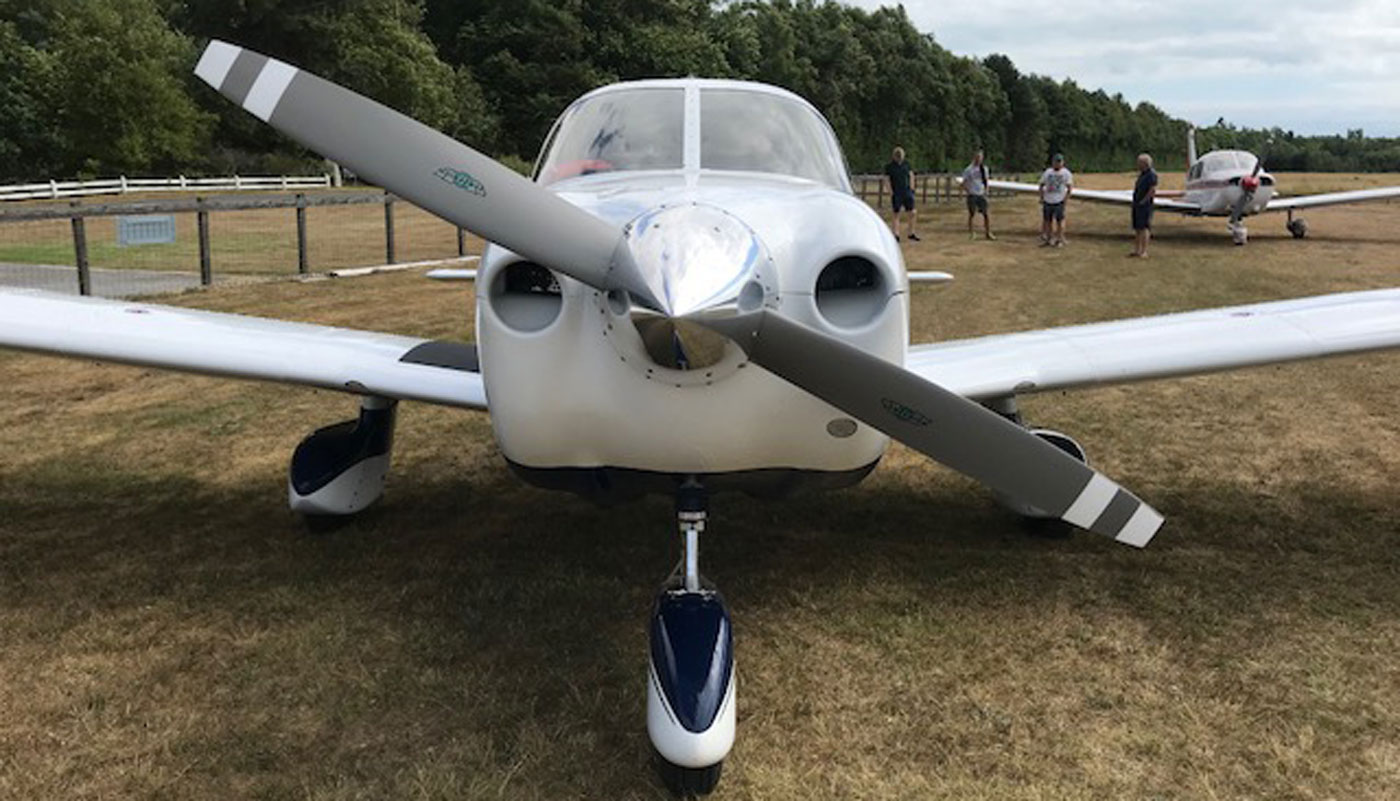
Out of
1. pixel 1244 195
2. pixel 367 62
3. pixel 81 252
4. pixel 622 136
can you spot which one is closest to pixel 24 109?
pixel 367 62

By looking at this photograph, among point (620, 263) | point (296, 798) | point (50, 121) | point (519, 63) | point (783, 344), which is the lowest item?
point (296, 798)

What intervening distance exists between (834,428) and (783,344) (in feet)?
1.73

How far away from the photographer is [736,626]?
3.91 metres

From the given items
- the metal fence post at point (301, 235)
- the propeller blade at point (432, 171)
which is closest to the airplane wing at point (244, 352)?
the propeller blade at point (432, 171)

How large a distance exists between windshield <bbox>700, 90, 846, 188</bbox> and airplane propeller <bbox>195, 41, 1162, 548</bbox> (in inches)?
53.2

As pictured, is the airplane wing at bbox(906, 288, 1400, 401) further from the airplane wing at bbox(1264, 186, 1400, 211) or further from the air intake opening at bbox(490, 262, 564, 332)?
the airplane wing at bbox(1264, 186, 1400, 211)

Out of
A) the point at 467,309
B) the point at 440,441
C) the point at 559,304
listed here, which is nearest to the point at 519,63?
the point at 467,309

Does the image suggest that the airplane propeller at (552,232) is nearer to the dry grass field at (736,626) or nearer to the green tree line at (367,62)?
the dry grass field at (736,626)

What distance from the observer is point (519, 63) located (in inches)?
2219

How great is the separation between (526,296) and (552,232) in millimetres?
440

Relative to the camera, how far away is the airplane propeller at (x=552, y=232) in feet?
8.19

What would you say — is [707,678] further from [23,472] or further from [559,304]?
[23,472]

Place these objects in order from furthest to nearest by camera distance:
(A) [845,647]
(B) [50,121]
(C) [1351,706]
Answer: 1. (B) [50,121]
2. (A) [845,647]
3. (C) [1351,706]

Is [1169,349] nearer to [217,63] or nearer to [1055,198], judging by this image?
[217,63]
